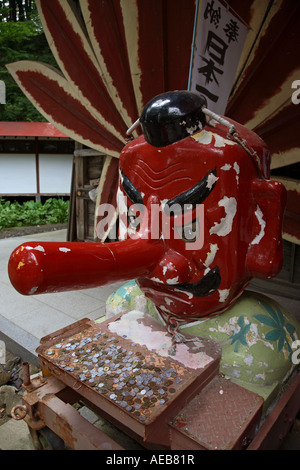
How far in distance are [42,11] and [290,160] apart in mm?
2591

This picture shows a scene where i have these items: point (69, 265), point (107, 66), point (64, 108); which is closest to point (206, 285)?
point (69, 265)

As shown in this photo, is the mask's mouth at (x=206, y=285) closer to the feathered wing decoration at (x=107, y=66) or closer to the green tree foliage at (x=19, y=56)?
the feathered wing decoration at (x=107, y=66)

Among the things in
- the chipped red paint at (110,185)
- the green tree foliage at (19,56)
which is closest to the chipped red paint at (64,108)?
the chipped red paint at (110,185)

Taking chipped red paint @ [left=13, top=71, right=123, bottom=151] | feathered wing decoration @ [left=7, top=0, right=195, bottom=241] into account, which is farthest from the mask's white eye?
chipped red paint @ [left=13, top=71, right=123, bottom=151]

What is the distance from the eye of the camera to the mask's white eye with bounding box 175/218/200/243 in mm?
1251

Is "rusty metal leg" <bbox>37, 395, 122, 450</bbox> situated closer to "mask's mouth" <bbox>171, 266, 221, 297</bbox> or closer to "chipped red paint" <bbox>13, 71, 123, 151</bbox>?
"mask's mouth" <bbox>171, 266, 221, 297</bbox>

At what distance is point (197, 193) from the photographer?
122 centimetres

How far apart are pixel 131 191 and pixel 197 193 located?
12.0 inches

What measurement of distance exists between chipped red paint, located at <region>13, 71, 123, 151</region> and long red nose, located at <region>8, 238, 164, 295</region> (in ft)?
7.36

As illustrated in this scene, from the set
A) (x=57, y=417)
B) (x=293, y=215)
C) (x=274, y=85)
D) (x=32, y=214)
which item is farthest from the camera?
(x=32, y=214)

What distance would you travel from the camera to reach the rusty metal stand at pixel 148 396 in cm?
116

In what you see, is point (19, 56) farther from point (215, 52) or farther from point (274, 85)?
point (215, 52)

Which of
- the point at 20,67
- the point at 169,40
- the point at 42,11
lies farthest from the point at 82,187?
the point at 169,40
